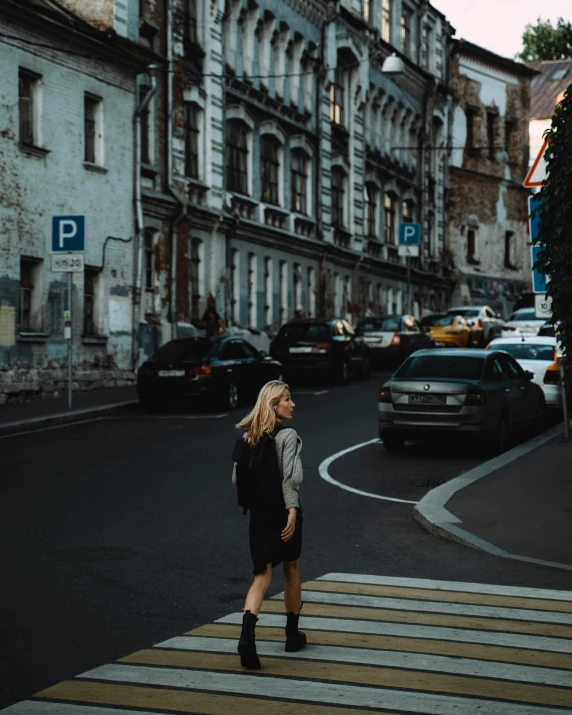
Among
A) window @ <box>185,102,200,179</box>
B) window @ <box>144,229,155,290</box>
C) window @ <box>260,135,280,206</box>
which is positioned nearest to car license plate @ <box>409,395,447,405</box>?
window @ <box>144,229,155,290</box>

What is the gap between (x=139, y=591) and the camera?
338 inches

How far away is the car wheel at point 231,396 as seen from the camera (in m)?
23.8

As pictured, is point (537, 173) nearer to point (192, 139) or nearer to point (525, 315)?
point (192, 139)

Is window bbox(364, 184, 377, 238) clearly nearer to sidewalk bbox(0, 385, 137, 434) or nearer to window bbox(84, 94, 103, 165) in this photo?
window bbox(84, 94, 103, 165)

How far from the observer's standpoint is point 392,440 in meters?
17.4

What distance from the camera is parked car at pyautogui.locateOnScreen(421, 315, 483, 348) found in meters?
42.3

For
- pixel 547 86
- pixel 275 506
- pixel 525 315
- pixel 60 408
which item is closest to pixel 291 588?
pixel 275 506

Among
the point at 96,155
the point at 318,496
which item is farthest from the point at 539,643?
the point at 96,155

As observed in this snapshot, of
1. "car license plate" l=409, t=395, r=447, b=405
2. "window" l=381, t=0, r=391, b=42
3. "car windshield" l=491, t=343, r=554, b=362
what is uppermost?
"window" l=381, t=0, r=391, b=42

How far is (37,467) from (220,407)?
30.7 feet

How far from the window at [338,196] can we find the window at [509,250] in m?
21.2

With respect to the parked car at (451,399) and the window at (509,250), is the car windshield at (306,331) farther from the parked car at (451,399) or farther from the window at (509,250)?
the window at (509,250)

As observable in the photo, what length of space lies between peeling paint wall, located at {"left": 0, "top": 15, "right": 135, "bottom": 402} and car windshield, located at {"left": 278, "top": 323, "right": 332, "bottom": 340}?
13.4ft

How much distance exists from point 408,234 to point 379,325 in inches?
308
